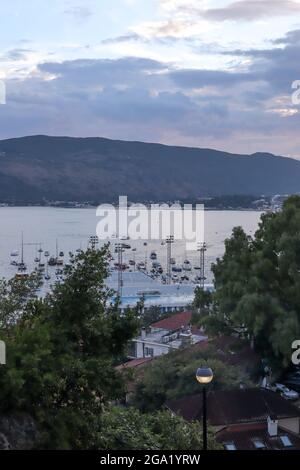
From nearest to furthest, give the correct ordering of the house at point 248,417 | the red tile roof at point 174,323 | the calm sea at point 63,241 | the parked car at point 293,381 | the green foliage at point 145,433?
1. the green foliage at point 145,433
2. the house at point 248,417
3. the parked car at point 293,381
4. the red tile roof at point 174,323
5. the calm sea at point 63,241

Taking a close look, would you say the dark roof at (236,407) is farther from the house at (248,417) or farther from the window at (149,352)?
the window at (149,352)

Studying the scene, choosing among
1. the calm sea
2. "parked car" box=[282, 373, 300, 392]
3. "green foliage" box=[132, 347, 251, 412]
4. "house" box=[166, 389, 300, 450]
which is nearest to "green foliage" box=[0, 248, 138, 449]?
"house" box=[166, 389, 300, 450]

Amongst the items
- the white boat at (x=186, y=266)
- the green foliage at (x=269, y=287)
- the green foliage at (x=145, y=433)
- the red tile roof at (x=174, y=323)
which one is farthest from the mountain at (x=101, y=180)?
the green foliage at (x=145, y=433)

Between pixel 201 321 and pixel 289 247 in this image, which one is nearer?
pixel 289 247

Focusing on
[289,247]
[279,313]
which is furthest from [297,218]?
[279,313]

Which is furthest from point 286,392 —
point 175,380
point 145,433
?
point 145,433

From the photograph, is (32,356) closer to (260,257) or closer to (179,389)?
(179,389)

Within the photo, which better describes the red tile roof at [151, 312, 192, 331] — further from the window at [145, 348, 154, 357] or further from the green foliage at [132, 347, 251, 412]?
the green foliage at [132, 347, 251, 412]
